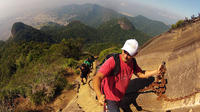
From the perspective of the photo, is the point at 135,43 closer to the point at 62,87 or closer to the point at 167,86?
the point at 167,86

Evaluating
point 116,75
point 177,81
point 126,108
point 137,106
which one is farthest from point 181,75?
point 116,75

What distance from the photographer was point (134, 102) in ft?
10.9

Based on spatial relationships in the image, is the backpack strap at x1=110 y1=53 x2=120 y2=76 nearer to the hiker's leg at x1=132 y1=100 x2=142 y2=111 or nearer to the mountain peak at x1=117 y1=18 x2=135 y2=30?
the hiker's leg at x1=132 y1=100 x2=142 y2=111

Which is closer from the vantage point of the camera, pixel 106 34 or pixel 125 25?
pixel 106 34

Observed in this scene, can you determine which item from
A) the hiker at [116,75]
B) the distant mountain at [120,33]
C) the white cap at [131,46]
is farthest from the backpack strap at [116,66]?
the distant mountain at [120,33]

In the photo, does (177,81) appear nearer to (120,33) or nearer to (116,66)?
(116,66)

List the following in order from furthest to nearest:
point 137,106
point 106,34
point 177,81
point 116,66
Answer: point 106,34
point 137,106
point 177,81
point 116,66

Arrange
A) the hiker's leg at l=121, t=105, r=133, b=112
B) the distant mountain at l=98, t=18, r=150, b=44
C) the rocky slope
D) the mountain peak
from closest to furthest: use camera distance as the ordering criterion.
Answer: the rocky slope < the hiker's leg at l=121, t=105, r=133, b=112 < the distant mountain at l=98, t=18, r=150, b=44 < the mountain peak

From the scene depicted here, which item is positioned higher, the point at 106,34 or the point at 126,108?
the point at 126,108

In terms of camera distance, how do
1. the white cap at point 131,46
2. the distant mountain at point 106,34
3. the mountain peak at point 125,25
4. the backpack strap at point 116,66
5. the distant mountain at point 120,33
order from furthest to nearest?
the mountain peak at point 125,25, the distant mountain at point 120,33, the distant mountain at point 106,34, the backpack strap at point 116,66, the white cap at point 131,46

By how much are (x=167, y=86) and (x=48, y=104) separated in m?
5.80

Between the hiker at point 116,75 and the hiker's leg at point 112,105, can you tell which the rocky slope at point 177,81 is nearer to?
the hiker at point 116,75

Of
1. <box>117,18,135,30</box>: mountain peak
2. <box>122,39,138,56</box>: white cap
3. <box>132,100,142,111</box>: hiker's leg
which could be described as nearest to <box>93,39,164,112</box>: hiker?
<box>122,39,138,56</box>: white cap

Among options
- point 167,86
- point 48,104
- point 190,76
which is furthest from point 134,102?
point 48,104
